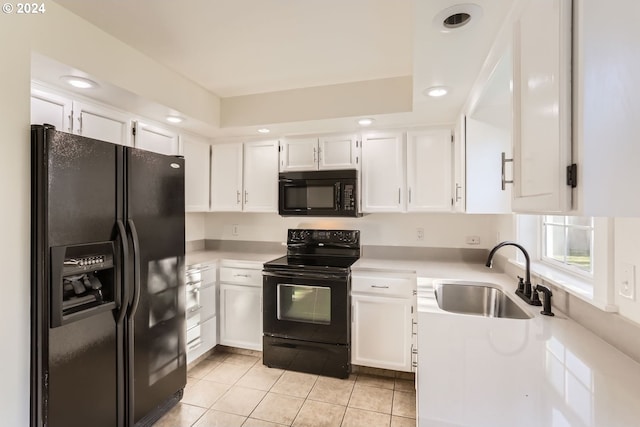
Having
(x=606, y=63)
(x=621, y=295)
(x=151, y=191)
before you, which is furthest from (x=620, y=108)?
(x=151, y=191)

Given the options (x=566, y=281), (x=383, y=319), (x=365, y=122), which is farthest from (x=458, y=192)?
(x=383, y=319)

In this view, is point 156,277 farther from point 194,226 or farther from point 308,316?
point 194,226

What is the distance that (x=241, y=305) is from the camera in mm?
2814

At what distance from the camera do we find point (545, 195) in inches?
30.2

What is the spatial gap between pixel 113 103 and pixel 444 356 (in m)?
2.40

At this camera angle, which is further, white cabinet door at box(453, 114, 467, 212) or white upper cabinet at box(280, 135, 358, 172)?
white upper cabinet at box(280, 135, 358, 172)

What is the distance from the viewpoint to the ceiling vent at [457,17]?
114 centimetres

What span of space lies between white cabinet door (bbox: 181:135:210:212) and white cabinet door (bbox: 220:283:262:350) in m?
0.83

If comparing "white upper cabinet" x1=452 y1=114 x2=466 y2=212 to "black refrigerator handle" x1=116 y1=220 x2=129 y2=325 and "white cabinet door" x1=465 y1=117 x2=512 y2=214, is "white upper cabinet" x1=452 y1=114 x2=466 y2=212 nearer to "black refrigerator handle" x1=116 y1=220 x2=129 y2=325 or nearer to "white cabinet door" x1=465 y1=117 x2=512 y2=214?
"white cabinet door" x1=465 y1=117 x2=512 y2=214

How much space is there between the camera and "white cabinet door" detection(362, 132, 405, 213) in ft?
8.80

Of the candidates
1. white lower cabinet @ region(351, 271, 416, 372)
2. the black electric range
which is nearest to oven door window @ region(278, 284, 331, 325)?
the black electric range

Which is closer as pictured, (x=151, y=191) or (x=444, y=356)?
(x=444, y=356)

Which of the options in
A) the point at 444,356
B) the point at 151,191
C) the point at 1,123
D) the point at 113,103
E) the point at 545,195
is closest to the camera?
the point at 545,195

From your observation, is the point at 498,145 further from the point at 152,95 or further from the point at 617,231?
the point at 152,95
